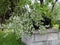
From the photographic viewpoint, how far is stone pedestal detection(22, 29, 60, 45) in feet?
9.85

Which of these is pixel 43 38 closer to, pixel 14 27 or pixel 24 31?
pixel 24 31

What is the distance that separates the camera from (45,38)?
3.10 meters

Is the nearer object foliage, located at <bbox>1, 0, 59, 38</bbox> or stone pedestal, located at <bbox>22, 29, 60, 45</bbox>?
foliage, located at <bbox>1, 0, 59, 38</bbox>

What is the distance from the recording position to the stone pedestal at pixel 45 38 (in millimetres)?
3002

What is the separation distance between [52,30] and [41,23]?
300 millimetres

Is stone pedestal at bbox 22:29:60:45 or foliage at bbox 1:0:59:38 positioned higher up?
foliage at bbox 1:0:59:38

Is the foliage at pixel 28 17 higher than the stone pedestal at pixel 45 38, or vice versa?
the foliage at pixel 28 17

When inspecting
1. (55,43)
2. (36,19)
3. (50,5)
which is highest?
(50,5)

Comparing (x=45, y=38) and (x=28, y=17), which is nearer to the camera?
(x=28, y=17)

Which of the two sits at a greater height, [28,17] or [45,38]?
[28,17]

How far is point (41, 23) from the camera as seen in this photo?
9.65 ft

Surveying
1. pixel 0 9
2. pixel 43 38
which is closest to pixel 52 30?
pixel 43 38

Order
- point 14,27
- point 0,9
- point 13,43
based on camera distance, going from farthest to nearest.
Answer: point 0,9 → point 13,43 → point 14,27

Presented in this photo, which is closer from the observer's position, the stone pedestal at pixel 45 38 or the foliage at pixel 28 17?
the foliage at pixel 28 17
